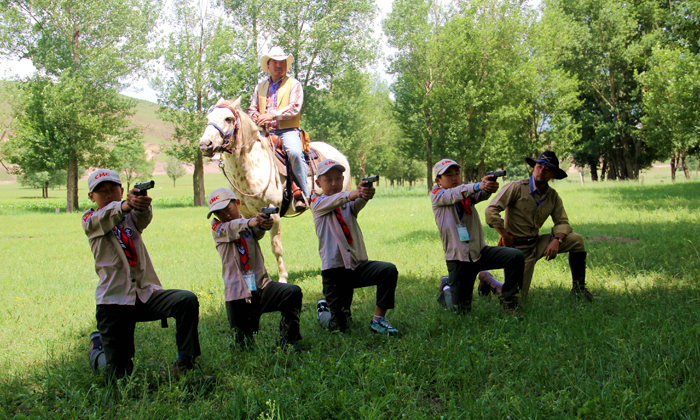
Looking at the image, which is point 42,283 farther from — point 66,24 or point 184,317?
point 66,24

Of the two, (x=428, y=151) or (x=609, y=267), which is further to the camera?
(x=428, y=151)

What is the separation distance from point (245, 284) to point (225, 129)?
3.55 metres

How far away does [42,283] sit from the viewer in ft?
29.1

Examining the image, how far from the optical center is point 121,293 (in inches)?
151

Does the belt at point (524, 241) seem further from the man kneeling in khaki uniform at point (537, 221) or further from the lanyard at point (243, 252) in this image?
the lanyard at point (243, 252)

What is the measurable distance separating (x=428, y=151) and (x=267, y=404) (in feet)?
130

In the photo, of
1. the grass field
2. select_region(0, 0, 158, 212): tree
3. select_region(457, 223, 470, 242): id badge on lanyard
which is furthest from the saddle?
select_region(0, 0, 158, 212): tree

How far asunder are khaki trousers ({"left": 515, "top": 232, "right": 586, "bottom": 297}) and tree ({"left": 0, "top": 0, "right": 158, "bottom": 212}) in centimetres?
3040

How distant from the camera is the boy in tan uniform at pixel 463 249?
202 inches

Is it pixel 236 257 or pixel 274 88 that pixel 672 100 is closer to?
pixel 274 88

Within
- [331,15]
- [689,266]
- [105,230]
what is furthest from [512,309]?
[331,15]

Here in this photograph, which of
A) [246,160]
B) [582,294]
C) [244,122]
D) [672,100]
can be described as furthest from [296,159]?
[672,100]

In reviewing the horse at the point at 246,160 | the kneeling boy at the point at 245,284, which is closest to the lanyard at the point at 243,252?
the kneeling boy at the point at 245,284

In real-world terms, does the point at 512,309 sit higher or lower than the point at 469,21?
lower
